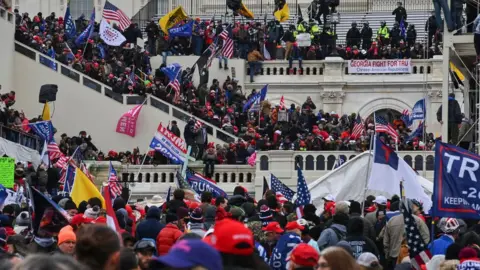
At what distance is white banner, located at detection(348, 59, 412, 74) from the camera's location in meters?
54.7

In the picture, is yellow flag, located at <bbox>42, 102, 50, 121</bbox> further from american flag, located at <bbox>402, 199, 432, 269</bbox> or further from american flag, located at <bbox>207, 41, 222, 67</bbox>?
american flag, located at <bbox>402, 199, 432, 269</bbox>

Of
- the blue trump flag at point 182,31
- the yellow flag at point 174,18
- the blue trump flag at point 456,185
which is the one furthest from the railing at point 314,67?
the blue trump flag at point 456,185

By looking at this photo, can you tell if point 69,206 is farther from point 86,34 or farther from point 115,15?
point 115,15

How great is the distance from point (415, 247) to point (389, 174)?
798 centimetres

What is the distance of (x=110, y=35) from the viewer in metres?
54.1

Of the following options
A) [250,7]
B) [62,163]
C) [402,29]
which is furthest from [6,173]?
[250,7]

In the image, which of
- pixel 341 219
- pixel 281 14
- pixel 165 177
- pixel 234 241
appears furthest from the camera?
pixel 281 14

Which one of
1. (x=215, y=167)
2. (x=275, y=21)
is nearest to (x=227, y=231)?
(x=215, y=167)

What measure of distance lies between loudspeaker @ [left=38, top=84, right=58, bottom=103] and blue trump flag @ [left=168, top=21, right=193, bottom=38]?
4.99 m

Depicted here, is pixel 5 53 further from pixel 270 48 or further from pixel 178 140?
pixel 178 140

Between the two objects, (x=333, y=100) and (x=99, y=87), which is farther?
(x=333, y=100)

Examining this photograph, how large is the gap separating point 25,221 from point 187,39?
3628cm

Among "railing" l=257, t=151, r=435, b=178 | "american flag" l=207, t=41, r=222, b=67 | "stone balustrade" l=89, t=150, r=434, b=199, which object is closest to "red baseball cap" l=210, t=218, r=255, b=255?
"stone balustrade" l=89, t=150, r=434, b=199

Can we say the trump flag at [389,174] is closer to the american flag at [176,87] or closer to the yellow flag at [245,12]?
the american flag at [176,87]
